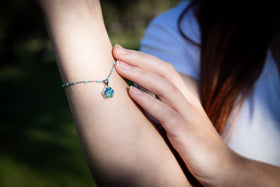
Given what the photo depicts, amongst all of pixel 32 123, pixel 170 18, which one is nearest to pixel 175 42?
pixel 170 18

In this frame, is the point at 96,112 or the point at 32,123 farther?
the point at 32,123

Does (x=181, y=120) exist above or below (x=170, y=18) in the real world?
below

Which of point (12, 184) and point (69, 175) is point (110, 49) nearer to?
point (69, 175)

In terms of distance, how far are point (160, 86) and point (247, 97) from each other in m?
0.73

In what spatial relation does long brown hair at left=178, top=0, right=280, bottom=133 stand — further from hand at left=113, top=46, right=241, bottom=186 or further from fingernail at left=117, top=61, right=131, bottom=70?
fingernail at left=117, top=61, right=131, bottom=70

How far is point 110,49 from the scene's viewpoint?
2.85ft

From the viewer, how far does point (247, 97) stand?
128 centimetres

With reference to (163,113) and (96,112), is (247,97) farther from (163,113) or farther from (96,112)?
(96,112)

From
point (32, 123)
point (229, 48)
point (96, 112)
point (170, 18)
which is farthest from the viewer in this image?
point (32, 123)

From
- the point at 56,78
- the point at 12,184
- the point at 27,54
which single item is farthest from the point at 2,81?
the point at 27,54

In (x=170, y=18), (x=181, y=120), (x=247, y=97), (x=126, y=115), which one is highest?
(x=170, y=18)

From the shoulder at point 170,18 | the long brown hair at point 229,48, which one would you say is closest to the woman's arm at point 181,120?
the long brown hair at point 229,48

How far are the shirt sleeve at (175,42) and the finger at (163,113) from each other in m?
0.49

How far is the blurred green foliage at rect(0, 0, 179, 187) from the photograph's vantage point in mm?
2801
